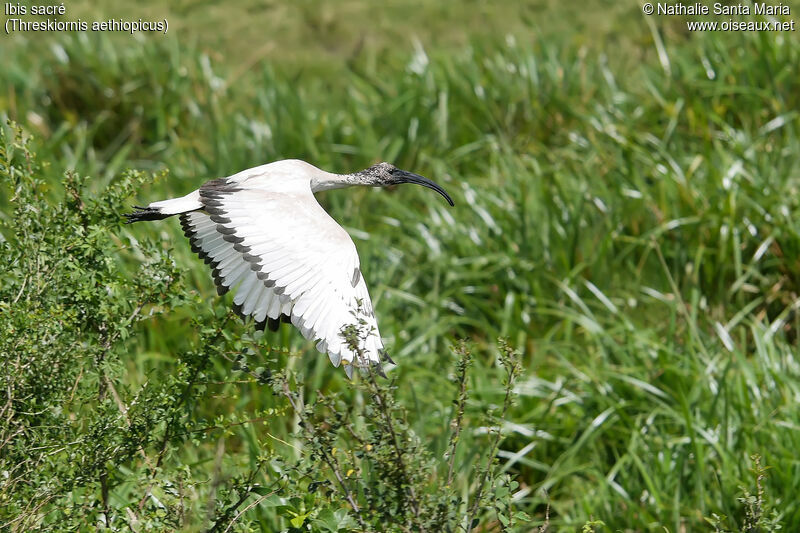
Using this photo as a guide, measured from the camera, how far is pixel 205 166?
16.3 feet

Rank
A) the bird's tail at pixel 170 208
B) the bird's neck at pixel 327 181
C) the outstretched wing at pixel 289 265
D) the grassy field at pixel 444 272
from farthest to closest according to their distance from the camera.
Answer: the bird's neck at pixel 327 181
the bird's tail at pixel 170 208
the grassy field at pixel 444 272
the outstretched wing at pixel 289 265

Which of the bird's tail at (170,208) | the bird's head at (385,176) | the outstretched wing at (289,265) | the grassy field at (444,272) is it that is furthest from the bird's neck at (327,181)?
the grassy field at (444,272)

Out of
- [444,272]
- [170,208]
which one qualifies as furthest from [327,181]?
[444,272]

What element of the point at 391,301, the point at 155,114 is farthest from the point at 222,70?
the point at 391,301

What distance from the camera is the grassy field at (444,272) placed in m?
2.17

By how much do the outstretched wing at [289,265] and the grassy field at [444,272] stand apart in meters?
0.09

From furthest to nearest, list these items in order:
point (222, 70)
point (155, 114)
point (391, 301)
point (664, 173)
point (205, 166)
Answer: point (222, 70) → point (155, 114) → point (205, 166) → point (664, 173) → point (391, 301)

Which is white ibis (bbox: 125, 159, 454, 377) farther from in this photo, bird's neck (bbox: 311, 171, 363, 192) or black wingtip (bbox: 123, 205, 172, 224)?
bird's neck (bbox: 311, 171, 363, 192)

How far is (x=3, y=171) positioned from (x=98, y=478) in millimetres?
695

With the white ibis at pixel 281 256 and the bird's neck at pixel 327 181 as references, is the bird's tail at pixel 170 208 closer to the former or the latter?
the white ibis at pixel 281 256

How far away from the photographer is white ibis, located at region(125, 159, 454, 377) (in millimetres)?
2070

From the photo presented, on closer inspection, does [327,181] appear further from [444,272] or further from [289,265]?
[444,272]

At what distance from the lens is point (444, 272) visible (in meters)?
4.33

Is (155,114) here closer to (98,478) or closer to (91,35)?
(91,35)
